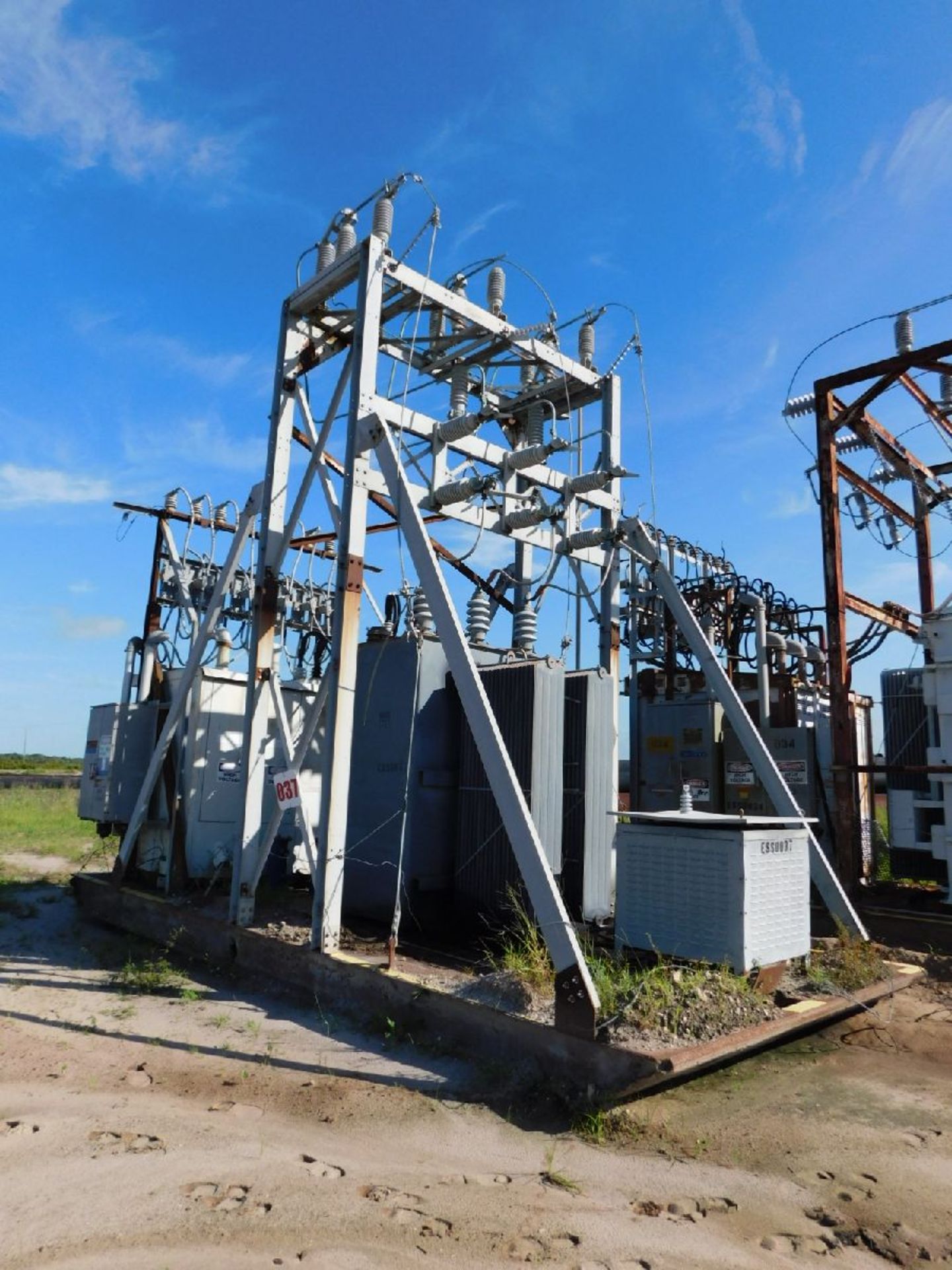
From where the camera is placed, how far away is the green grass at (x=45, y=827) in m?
16.6

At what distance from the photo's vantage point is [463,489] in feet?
25.0

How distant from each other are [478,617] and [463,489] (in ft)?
6.51

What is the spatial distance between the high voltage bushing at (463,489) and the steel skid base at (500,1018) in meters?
3.92

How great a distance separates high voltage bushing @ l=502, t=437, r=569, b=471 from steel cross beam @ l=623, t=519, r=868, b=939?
1.07m

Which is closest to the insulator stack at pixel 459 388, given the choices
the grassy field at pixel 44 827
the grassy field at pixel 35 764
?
the grassy field at pixel 44 827

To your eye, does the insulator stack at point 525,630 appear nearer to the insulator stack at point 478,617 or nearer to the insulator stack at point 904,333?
the insulator stack at point 478,617

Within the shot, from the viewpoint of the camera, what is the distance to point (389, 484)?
6832 mm

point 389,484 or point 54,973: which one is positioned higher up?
point 389,484

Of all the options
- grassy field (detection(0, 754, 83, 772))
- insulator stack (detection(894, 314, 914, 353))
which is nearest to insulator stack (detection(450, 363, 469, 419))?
insulator stack (detection(894, 314, 914, 353))

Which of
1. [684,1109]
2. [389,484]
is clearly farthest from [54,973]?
[684,1109]

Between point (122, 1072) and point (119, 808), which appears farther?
point (119, 808)

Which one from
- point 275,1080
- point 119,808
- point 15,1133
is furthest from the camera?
point 119,808

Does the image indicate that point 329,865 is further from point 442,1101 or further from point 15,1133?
point 15,1133

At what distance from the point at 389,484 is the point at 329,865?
3.05m
